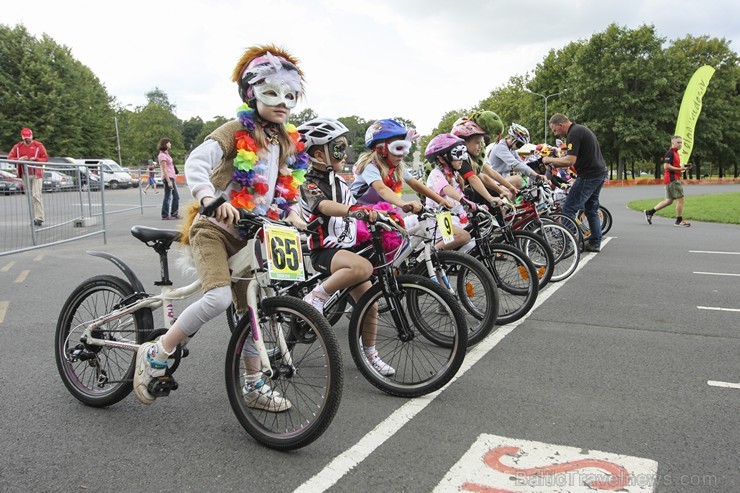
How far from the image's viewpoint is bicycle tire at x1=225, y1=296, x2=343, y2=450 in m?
2.92

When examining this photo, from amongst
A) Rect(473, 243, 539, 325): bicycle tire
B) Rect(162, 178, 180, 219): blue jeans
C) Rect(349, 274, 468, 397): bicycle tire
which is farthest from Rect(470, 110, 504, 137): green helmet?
Rect(162, 178, 180, 219): blue jeans

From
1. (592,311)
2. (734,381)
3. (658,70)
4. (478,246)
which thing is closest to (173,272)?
(478,246)

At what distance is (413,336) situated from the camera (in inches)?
155

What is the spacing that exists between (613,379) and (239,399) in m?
2.54

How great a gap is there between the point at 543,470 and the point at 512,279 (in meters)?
2.93

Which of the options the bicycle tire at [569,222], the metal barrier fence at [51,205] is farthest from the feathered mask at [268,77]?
the metal barrier fence at [51,205]

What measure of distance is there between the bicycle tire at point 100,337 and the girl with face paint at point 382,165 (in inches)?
78.6

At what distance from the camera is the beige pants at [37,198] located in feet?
28.6

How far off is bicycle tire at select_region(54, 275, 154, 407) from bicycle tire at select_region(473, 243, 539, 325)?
314cm

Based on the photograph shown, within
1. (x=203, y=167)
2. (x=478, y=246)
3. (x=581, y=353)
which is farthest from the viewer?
(x=478, y=246)

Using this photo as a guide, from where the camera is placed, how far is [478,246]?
5703 millimetres

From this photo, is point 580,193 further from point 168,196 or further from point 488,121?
point 168,196

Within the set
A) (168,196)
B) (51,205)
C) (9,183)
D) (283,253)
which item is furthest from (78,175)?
(283,253)

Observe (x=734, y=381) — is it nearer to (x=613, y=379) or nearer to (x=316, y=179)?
(x=613, y=379)
